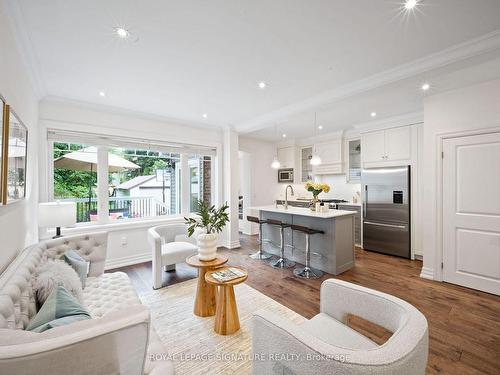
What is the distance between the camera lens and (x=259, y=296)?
2828 millimetres

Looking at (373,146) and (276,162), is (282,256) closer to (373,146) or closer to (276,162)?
(276,162)

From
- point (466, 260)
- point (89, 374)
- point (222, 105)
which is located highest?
point (222, 105)

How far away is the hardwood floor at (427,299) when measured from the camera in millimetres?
1828

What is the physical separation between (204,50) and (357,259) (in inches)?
161

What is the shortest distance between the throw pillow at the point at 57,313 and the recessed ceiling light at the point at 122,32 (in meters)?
2.05

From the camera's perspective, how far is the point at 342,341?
1319mm

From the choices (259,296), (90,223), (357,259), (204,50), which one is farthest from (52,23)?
(357,259)

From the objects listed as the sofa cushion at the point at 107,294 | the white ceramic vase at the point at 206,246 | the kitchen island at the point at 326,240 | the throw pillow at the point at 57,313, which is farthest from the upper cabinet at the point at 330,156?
the throw pillow at the point at 57,313

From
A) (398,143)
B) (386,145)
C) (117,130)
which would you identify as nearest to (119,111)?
(117,130)

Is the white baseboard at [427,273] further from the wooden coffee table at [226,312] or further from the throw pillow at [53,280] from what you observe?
the throw pillow at [53,280]

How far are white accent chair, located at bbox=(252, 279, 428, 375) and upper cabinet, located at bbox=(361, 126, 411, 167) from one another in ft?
12.5

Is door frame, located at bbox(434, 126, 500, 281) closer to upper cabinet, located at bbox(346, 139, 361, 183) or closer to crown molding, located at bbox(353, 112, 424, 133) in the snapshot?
crown molding, located at bbox(353, 112, 424, 133)

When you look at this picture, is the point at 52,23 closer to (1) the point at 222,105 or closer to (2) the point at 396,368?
(1) the point at 222,105

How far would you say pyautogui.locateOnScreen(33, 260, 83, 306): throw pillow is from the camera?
4.88ft
